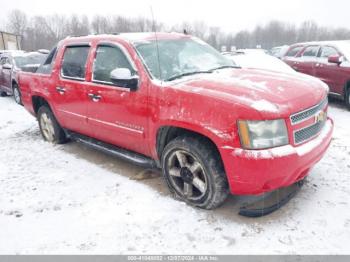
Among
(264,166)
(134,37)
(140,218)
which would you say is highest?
(134,37)

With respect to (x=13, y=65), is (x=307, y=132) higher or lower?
lower

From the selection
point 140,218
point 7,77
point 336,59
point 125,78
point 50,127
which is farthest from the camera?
point 7,77

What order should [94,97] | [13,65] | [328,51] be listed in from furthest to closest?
[13,65], [328,51], [94,97]

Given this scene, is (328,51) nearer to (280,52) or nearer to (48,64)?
(280,52)

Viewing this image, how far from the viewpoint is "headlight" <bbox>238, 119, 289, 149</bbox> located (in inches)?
109

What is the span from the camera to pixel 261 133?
2.78 metres

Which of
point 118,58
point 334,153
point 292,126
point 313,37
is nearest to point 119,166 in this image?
point 118,58

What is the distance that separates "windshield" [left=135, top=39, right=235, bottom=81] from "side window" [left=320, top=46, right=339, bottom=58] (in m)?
4.87

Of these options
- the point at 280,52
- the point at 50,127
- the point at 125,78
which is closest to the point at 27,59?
the point at 50,127

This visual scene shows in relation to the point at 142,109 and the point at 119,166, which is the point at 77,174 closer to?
the point at 119,166

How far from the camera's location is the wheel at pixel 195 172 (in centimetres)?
310

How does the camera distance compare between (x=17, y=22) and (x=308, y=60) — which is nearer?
(x=308, y=60)

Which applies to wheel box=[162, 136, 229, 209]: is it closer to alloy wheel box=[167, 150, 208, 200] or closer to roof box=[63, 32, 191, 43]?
alloy wheel box=[167, 150, 208, 200]

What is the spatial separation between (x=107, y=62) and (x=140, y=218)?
1.97m
